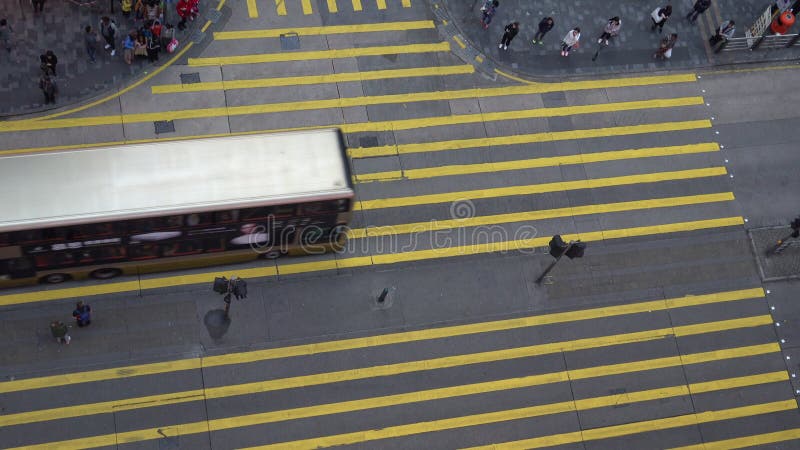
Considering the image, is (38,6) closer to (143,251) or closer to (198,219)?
(143,251)

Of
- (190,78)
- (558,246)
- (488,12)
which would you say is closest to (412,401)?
(558,246)

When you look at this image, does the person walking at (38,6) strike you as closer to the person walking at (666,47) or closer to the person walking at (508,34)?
the person walking at (508,34)

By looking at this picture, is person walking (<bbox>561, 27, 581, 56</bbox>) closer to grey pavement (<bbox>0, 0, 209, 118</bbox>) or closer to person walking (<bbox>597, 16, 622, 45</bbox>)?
person walking (<bbox>597, 16, 622, 45</bbox>)

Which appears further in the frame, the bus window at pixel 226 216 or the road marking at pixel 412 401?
the road marking at pixel 412 401

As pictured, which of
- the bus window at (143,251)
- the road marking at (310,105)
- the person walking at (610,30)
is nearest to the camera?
the bus window at (143,251)

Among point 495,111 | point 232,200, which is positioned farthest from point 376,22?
point 232,200

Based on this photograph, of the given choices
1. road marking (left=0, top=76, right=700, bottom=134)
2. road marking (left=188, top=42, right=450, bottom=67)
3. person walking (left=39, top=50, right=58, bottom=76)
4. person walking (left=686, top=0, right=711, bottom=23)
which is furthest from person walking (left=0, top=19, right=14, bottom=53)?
person walking (left=686, top=0, right=711, bottom=23)

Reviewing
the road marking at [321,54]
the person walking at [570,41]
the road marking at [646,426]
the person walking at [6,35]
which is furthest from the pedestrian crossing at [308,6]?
the road marking at [646,426]
